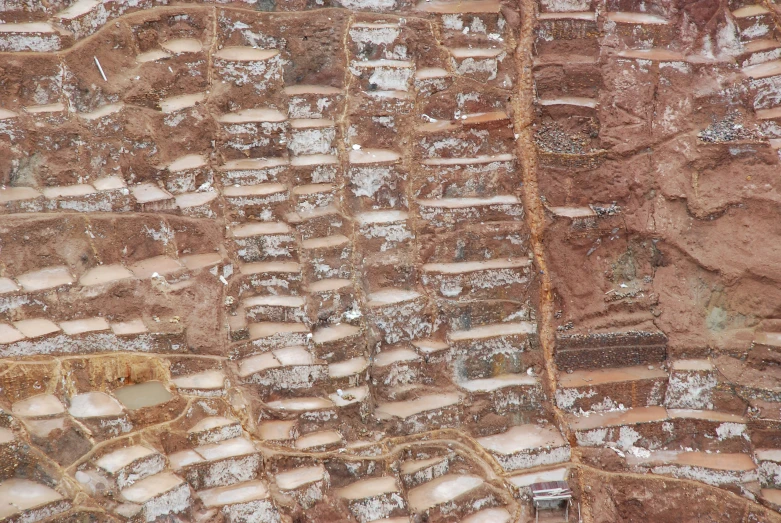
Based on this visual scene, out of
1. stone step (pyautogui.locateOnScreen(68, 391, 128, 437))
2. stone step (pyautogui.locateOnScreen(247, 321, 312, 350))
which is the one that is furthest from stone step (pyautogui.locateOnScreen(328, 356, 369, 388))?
stone step (pyautogui.locateOnScreen(68, 391, 128, 437))

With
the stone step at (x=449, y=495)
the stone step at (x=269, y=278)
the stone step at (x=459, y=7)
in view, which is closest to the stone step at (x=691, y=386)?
the stone step at (x=449, y=495)

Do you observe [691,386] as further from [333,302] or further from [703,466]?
[333,302]

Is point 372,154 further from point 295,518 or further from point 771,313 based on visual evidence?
point 771,313

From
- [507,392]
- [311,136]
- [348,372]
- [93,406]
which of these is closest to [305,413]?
[348,372]

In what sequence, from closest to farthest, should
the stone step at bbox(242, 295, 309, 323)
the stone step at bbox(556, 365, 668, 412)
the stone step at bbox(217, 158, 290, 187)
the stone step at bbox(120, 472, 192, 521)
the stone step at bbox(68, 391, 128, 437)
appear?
the stone step at bbox(120, 472, 192, 521)
the stone step at bbox(68, 391, 128, 437)
the stone step at bbox(242, 295, 309, 323)
the stone step at bbox(217, 158, 290, 187)
the stone step at bbox(556, 365, 668, 412)

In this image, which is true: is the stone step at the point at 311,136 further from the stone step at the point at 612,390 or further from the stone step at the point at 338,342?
the stone step at the point at 612,390

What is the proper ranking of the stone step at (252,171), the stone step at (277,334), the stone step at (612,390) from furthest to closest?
the stone step at (612,390) → the stone step at (252,171) → the stone step at (277,334)

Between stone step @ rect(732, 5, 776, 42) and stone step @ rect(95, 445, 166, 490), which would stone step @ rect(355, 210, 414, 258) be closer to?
stone step @ rect(95, 445, 166, 490)
